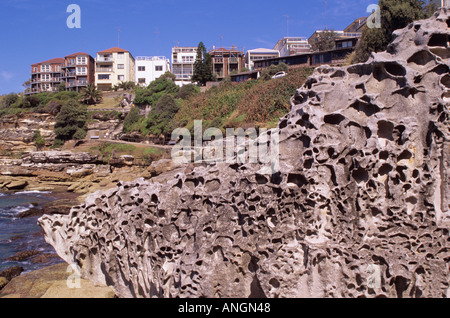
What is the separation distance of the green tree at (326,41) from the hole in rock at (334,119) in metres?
40.7

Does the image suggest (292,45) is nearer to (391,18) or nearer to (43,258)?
(391,18)

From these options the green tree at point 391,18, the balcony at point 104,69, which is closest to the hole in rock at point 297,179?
the green tree at point 391,18

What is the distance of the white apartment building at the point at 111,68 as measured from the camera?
196ft

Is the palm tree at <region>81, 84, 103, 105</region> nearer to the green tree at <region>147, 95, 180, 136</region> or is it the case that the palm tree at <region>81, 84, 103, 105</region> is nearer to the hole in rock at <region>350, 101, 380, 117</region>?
the green tree at <region>147, 95, 180, 136</region>

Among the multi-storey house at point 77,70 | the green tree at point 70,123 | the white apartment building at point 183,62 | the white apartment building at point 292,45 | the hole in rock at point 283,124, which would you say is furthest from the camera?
the white apartment building at point 183,62

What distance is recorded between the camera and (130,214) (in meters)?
6.21

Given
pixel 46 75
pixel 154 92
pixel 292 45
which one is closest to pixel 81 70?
pixel 46 75

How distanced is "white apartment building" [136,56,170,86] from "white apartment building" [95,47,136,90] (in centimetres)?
207

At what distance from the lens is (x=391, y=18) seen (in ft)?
76.1

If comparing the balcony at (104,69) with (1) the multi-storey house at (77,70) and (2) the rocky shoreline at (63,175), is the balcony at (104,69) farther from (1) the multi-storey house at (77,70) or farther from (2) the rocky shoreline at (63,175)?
(2) the rocky shoreline at (63,175)

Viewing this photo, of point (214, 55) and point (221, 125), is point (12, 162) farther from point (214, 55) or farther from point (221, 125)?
point (214, 55)

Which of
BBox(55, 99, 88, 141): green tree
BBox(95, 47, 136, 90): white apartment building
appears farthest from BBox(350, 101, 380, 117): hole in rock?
BBox(95, 47, 136, 90): white apartment building

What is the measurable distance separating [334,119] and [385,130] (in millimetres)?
676

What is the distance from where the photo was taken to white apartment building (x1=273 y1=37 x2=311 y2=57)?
53331 mm
